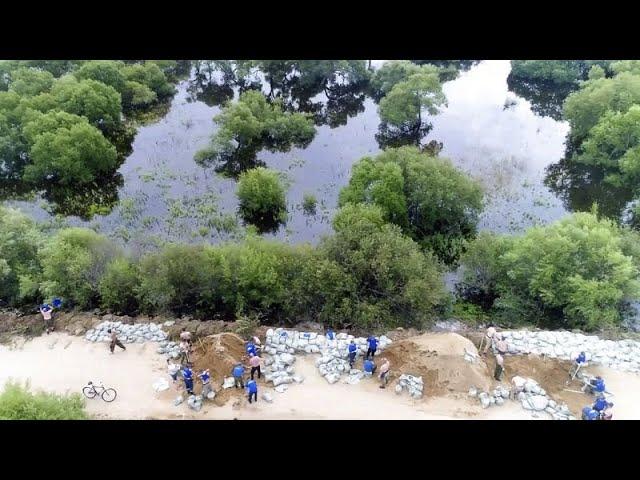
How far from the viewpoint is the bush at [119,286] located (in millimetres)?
29219

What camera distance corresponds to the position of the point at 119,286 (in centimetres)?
2939

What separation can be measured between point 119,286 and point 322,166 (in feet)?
70.2

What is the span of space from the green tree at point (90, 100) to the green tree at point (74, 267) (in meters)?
18.6

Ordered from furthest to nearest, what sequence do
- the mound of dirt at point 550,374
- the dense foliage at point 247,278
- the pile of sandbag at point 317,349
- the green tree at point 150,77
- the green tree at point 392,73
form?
the green tree at point 150,77 < the green tree at point 392,73 < the dense foliage at point 247,278 < the pile of sandbag at point 317,349 < the mound of dirt at point 550,374

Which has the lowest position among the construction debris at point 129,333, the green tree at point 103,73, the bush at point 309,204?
the construction debris at point 129,333

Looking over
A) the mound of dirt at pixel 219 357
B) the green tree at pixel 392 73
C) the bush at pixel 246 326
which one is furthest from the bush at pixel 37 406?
the green tree at pixel 392 73

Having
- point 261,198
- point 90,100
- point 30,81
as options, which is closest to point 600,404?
point 261,198

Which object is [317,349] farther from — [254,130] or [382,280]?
[254,130]

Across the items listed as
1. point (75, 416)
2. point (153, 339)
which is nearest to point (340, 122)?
point (153, 339)

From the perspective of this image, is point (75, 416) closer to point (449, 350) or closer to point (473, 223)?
point (449, 350)

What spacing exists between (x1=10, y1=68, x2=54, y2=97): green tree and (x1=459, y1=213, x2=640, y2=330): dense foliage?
39.3m

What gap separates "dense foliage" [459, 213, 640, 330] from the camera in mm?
27688

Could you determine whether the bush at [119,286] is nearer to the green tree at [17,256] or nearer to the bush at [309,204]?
the green tree at [17,256]

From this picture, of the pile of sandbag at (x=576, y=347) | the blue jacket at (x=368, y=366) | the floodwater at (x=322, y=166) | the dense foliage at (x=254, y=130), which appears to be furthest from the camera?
the dense foliage at (x=254, y=130)
